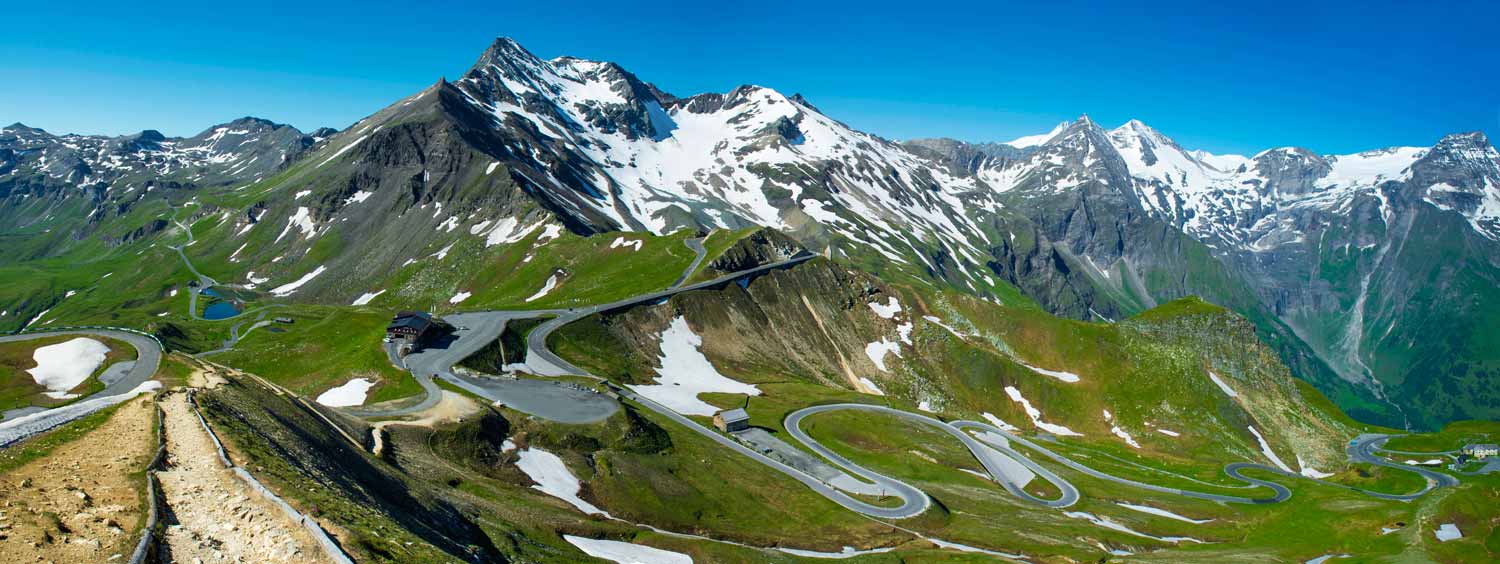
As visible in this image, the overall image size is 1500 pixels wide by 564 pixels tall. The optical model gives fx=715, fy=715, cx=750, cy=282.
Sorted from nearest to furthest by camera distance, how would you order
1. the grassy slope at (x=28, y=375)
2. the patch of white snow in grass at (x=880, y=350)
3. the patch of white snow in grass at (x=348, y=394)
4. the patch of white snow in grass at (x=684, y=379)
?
1. the grassy slope at (x=28, y=375)
2. the patch of white snow in grass at (x=348, y=394)
3. the patch of white snow in grass at (x=684, y=379)
4. the patch of white snow in grass at (x=880, y=350)

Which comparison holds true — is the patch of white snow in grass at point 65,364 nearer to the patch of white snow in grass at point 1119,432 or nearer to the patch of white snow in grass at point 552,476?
the patch of white snow in grass at point 552,476

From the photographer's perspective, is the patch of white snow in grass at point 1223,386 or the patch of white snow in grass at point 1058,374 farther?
the patch of white snow in grass at point 1058,374

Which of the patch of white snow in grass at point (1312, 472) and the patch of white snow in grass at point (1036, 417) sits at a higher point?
the patch of white snow in grass at point (1036, 417)

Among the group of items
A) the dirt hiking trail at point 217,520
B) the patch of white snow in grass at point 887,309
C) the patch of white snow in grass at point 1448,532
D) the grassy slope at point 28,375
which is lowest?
the patch of white snow in grass at point 1448,532

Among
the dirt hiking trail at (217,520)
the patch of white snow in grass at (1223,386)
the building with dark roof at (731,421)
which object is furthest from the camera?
the patch of white snow in grass at (1223,386)

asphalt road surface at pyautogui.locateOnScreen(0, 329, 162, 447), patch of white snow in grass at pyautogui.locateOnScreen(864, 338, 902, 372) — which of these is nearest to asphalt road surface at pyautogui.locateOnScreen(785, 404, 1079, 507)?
patch of white snow in grass at pyautogui.locateOnScreen(864, 338, 902, 372)

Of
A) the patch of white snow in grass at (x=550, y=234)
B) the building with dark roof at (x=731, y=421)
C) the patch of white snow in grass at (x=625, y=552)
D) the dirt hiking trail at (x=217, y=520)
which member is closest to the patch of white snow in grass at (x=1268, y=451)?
the building with dark roof at (x=731, y=421)
